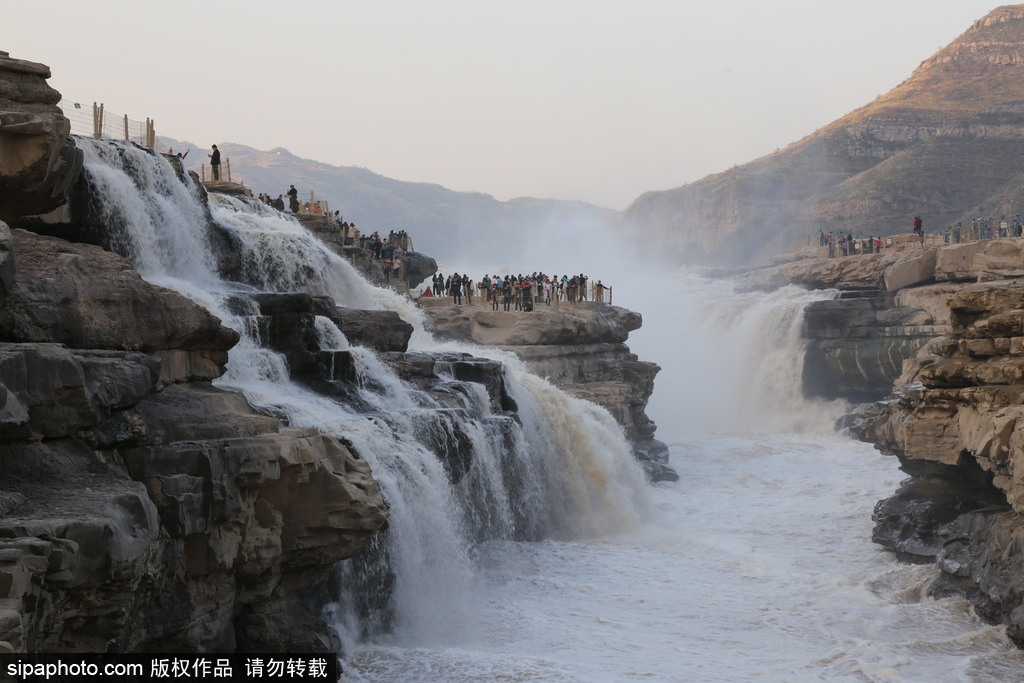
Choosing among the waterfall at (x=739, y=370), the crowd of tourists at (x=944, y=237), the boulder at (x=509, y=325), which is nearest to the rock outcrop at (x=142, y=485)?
the boulder at (x=509, y=325)

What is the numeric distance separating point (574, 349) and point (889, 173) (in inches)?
2198

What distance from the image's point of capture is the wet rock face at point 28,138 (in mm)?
11242

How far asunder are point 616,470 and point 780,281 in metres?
24.7

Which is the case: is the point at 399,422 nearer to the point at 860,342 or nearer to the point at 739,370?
the point at 860,342

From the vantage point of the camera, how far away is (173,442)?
11.7m

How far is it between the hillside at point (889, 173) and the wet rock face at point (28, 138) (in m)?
64.4

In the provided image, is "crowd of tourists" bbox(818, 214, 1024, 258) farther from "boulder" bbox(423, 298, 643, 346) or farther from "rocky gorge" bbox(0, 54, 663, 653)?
"rocky gorge" bbox(0, 54, 663, 653)

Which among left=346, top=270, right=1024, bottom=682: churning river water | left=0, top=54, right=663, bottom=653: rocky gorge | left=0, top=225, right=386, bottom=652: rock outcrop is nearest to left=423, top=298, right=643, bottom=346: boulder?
left=346, top=270, right=1024, bottom=682: churning river water

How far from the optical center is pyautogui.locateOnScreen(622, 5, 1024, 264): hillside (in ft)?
253

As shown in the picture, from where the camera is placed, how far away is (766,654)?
15.1 m

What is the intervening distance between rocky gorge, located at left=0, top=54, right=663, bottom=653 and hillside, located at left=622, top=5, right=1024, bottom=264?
5821 centimetres

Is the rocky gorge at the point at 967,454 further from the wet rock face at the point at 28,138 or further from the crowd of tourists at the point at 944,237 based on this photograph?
→ the crowd of tourists at the point at 944,237

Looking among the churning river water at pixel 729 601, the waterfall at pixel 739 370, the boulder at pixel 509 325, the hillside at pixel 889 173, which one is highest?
the hillside at pixel 889 173

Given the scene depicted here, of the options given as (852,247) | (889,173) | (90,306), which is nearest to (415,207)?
(889,173)
